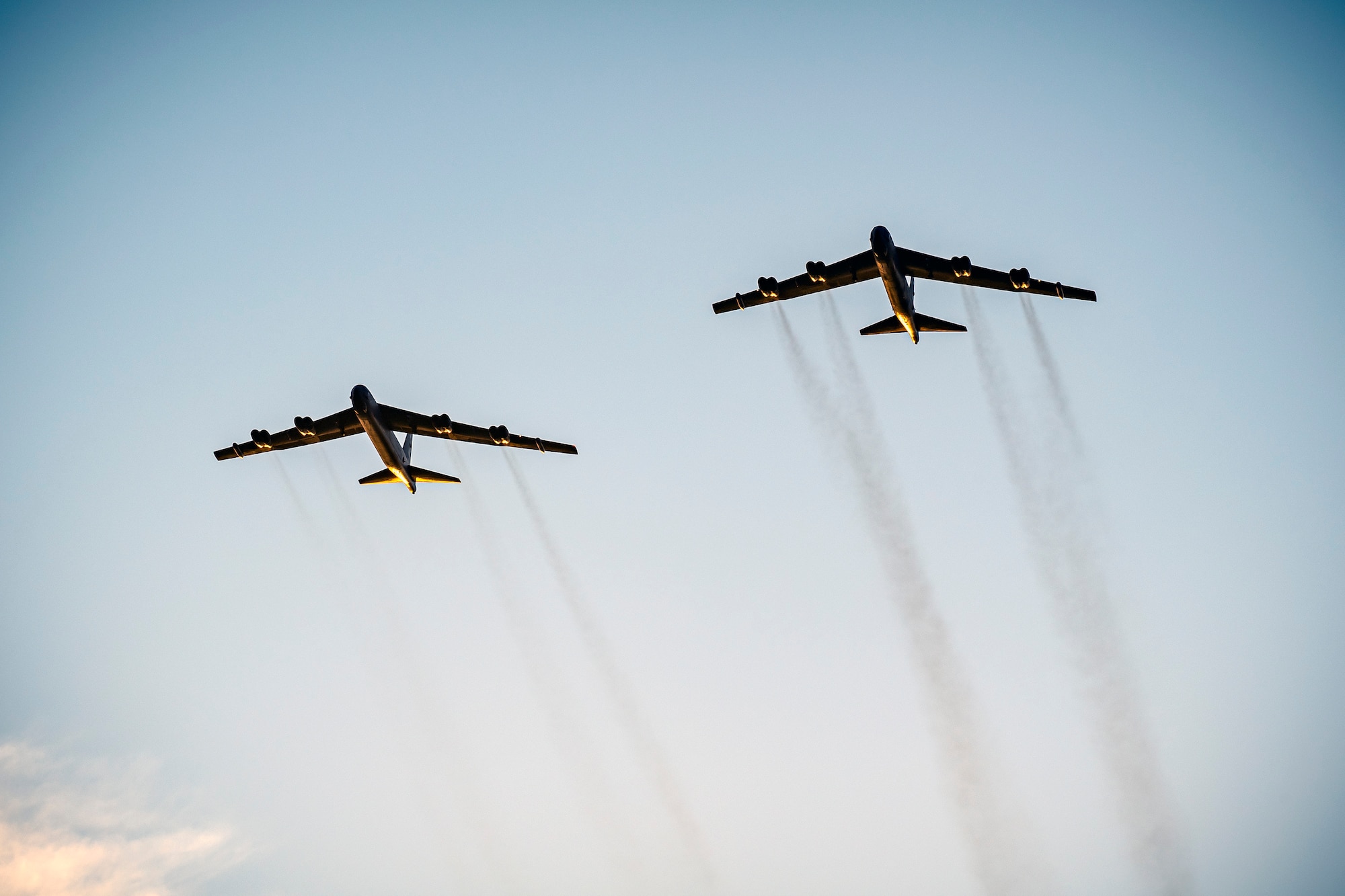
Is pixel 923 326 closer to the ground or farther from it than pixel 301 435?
closer to the ground

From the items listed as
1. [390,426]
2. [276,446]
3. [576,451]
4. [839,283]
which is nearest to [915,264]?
[839,283]

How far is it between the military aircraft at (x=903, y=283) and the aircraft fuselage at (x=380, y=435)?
18.5 m

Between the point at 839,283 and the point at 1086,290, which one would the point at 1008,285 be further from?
the point at 839,283

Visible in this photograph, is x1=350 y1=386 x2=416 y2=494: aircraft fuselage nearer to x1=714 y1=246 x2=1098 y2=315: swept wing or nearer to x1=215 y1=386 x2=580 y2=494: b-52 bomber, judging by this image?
x1=215 y1=386 x2=580 y2=494: b-52 bomber

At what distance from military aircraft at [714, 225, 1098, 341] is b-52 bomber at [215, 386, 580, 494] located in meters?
14.4

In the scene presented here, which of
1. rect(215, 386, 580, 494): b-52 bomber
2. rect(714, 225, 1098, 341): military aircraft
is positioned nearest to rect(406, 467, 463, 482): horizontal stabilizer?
rect(215, 386, 580, 494): b-52 bomber

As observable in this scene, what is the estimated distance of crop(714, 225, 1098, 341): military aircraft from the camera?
47.8m

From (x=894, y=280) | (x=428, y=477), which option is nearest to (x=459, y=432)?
(x=428, y=477)

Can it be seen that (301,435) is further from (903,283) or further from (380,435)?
(903,283)

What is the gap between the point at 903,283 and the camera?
1854 inches

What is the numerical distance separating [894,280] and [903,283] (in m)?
0.79

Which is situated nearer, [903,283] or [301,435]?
[903,283]

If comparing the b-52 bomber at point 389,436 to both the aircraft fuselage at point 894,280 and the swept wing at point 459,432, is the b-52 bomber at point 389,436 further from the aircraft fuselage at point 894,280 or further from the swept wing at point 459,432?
the aircraft fuselage at point 894,280

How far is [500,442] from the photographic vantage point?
5478 centimetres
